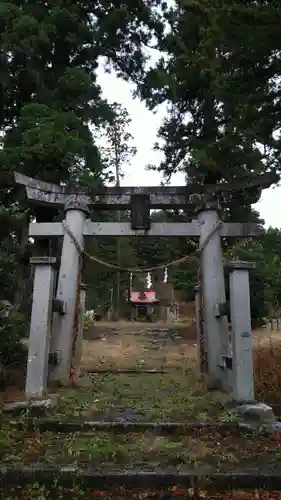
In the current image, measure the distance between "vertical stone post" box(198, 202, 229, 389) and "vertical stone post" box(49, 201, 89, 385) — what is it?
214 cm

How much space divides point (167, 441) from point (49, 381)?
2929mm

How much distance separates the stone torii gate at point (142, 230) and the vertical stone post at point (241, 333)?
0.86m

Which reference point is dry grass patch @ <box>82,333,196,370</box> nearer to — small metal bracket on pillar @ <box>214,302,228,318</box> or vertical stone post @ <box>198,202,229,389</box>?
vertical stone post @ <box>198,202,229,389</box>

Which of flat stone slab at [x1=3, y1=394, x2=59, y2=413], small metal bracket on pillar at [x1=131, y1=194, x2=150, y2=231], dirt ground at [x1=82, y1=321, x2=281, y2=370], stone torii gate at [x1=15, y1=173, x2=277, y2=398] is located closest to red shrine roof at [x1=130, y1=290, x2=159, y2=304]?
dirt ground at [x1=82, y1=321, x2=281, y2=370]

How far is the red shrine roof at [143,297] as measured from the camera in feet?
89.7

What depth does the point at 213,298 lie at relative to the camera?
724cm

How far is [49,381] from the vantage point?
6.70 m

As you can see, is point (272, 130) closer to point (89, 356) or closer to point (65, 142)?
point (65, 142)

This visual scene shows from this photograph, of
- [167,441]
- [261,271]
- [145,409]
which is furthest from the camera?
[261,271]

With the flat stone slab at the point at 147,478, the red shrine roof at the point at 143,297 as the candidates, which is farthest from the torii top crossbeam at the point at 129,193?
the red shrine roof at the point at 143,297

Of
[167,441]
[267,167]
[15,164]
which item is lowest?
[167,441]

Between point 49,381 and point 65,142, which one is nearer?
point 49,381

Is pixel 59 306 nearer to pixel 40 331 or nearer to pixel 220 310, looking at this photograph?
pixel 40 331

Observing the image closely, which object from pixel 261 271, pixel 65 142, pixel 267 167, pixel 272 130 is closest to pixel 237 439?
pixel 272 130
